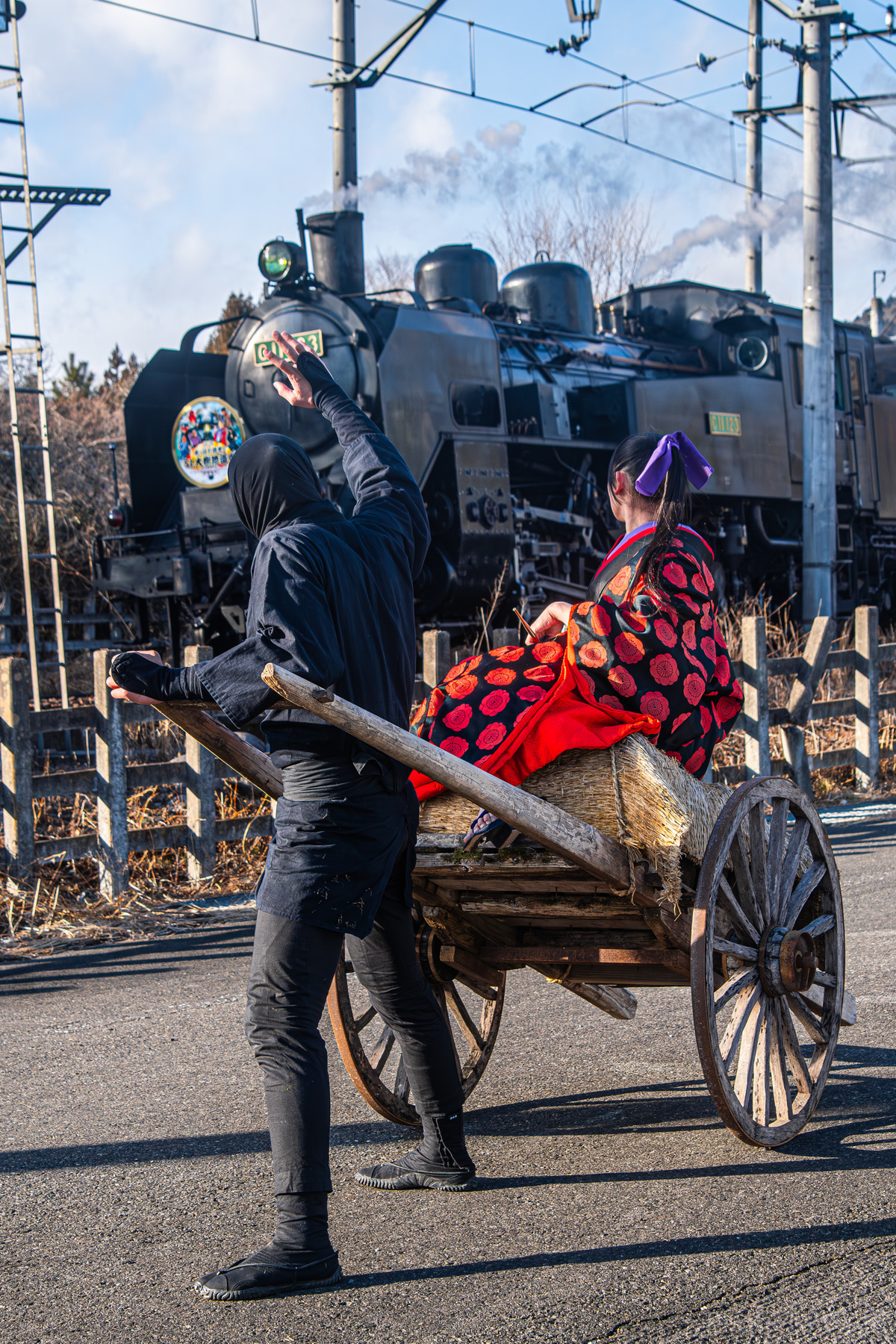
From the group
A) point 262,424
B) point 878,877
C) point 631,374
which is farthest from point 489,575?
point 878,877

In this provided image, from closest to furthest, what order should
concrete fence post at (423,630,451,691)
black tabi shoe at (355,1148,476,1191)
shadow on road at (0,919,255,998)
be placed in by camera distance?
1. black tabi shoe at (355,1148,476,1191)
2. shadow on road at (0,919,255,998)
3. concrete fence post at (423,630,451,691)

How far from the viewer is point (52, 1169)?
3.62 m

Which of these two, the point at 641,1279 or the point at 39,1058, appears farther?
the point at 39,1058

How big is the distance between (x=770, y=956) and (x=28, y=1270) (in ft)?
6.55

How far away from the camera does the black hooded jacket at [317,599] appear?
299cm

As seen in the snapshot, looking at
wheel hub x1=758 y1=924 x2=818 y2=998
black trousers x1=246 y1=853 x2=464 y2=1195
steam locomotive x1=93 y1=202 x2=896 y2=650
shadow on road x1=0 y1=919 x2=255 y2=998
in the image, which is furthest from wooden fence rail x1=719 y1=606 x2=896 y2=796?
black trousers x1=246 y1=853 x2=464 y2=1195

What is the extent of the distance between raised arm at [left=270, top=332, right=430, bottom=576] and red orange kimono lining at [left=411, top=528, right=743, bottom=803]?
414mm

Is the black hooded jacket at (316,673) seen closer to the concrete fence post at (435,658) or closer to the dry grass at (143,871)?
the dry grass at (143,871)

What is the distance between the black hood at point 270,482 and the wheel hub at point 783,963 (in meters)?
1.70

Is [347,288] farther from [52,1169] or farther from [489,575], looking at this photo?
[52,1169]

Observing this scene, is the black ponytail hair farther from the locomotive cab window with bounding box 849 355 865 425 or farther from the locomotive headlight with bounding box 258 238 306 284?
the locomotive cab window with bounding box 849 355 865 425

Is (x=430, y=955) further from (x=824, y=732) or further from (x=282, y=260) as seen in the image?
(x=282, y=260)

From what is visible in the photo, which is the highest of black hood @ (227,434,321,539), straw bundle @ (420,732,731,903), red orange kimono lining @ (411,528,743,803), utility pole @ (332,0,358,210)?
utility pole @ (332,0,358,210)

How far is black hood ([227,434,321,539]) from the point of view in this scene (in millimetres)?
3199
